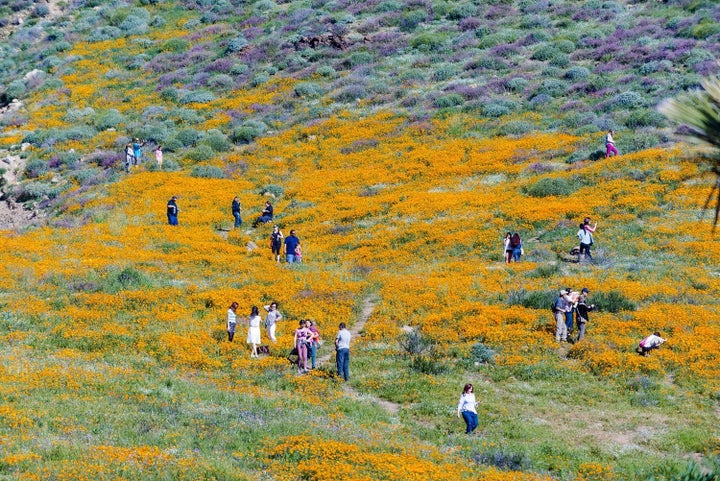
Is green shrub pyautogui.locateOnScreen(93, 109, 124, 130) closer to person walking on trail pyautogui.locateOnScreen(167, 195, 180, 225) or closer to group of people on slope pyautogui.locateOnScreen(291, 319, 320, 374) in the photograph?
person walking on trail pyautogui.locateOnScreen(167, 195, 180, 225)

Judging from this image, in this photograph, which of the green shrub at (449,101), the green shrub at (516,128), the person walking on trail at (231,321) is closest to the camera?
the person walking on trail at (231,321)

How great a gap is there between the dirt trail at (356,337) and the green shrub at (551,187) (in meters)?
11.7

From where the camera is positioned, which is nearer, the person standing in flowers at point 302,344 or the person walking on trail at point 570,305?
the person standing in flowers at point 302,344

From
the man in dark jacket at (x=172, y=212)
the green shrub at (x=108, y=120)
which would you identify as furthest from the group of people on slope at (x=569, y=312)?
the green shrub at (x=108, y=120)

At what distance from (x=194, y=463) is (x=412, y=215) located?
23.8m

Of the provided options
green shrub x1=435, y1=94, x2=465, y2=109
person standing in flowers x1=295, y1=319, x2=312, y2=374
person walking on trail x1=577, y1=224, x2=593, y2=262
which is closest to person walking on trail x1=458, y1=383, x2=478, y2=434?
person standing in flowers x1=295, y1=319, x2=312, y2=374

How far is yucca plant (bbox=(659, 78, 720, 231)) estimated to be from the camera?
8633 millimetres

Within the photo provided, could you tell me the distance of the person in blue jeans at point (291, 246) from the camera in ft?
100.0

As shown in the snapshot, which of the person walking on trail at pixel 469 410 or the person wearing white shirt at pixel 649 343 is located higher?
the person wearing white shirt at pixel 649 343

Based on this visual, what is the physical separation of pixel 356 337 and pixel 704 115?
1598 cm

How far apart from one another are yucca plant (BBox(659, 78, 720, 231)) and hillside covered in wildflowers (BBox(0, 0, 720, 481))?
0.36 metres

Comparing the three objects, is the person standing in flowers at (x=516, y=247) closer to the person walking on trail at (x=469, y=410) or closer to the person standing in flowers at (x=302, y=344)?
the person standing in flowers at (x=302, y=344)

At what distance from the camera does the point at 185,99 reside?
2213 inches

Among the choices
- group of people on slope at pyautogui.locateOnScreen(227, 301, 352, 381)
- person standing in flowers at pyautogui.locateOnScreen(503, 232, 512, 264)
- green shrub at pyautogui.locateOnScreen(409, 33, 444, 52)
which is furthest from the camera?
green shrub at pyautogui.locateOnScreen(409, 33, 444, 52)
